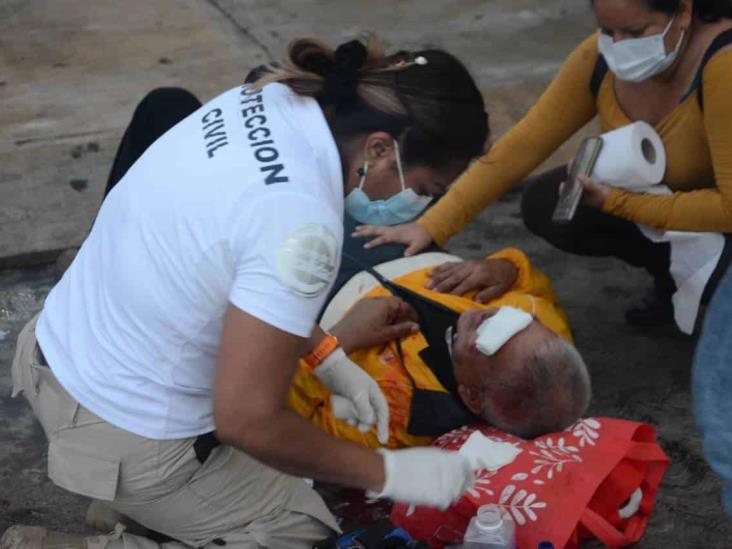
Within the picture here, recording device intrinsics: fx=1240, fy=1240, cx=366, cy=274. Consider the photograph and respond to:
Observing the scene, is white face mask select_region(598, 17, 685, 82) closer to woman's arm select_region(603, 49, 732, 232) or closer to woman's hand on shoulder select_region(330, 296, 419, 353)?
woman's arm select_region(603, 49, 732, 232)

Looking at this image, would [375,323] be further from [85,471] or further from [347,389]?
[85,471]

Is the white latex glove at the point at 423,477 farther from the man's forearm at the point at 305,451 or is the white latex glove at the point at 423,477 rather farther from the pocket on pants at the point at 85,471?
the pocket on pants at the point at 85,471

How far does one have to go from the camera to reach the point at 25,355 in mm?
2504

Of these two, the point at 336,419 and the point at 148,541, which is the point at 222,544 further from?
the point at 336,419

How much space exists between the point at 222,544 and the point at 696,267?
151 centimetres

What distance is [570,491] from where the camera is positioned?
8.79ft

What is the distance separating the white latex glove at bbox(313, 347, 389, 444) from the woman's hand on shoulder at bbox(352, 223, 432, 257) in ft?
2.34

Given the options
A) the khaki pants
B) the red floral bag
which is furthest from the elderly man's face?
the khaki pants

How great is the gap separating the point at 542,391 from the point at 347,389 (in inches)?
18.9

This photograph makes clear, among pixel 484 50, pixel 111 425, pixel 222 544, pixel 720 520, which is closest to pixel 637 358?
pixel 720 520

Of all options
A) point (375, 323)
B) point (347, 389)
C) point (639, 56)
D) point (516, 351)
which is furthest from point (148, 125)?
point (639, 56)

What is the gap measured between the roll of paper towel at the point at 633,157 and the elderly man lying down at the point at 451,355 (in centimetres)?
39

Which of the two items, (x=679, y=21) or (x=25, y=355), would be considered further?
(x=679, y=21)

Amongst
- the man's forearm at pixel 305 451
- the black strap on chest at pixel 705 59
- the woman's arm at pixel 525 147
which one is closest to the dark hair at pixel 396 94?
the man's forearm at pixel 305 451
